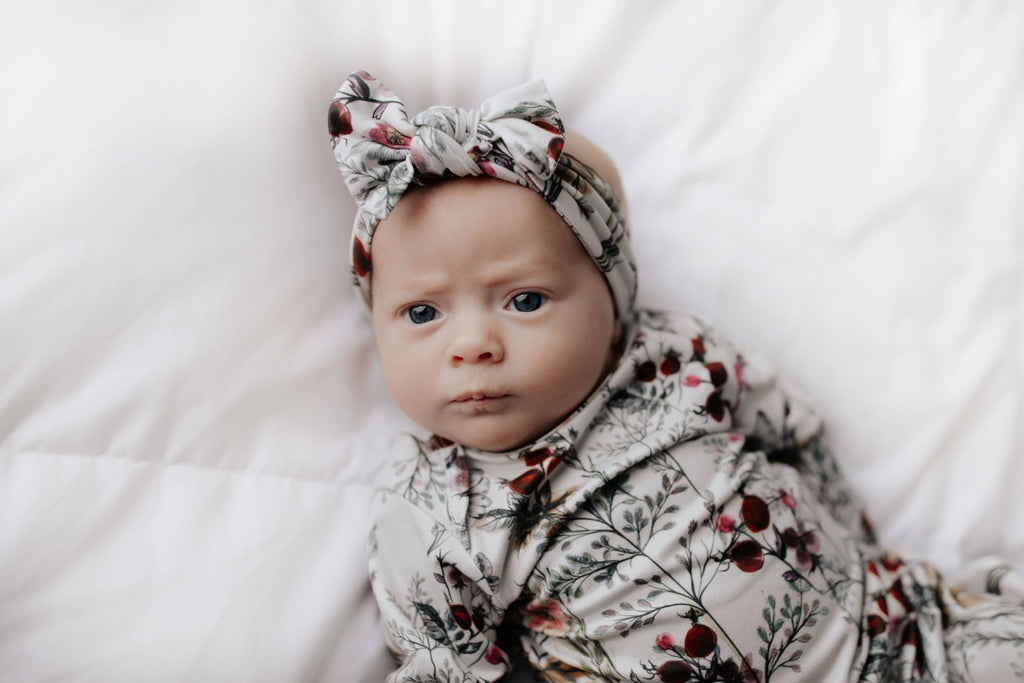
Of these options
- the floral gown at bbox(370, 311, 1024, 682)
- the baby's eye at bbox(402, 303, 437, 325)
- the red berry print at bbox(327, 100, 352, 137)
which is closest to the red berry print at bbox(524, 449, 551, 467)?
the floral gown at bbox(370, 311, 1024, 682)

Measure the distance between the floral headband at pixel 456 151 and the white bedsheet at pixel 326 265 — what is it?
15cm

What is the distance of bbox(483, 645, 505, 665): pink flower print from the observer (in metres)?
0.95

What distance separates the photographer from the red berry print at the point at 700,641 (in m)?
0.88

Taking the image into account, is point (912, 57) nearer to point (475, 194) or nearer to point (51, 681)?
point (475, 194)

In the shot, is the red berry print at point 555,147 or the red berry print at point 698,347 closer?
the red berry print at point 555,147

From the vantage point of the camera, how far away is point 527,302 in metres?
0.92

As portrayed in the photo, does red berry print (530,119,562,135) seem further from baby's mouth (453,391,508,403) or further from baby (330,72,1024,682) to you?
baby's mouth (453,391,508,403)

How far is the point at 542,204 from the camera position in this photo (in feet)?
2.97

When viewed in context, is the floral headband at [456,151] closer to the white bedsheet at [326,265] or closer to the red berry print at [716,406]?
the white bedsheet at [326,265]

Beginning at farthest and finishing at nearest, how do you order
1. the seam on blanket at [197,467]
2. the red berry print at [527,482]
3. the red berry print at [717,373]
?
the red berry print at [717,373] → the red berry print at [527,482] → the seam on blanket at [197,467]

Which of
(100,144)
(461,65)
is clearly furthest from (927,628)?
(100,144)

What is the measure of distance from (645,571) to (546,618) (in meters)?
0.16

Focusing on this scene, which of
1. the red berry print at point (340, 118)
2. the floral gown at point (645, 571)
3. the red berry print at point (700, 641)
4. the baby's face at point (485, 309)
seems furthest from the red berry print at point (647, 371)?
the red berry print at point (340, 118)

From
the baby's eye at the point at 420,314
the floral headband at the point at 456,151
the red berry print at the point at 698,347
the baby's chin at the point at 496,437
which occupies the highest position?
the floral headband at the point at 456,151
